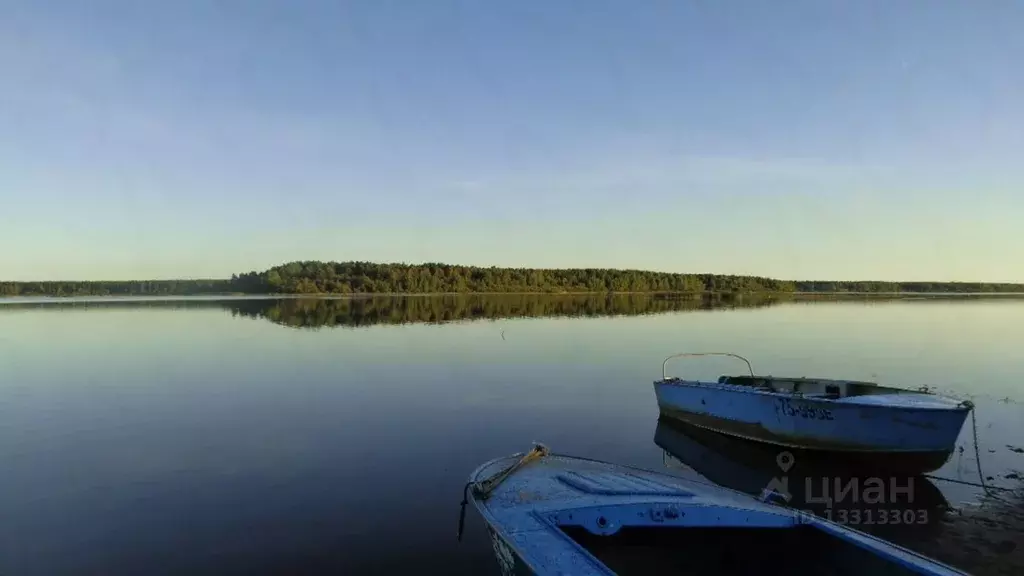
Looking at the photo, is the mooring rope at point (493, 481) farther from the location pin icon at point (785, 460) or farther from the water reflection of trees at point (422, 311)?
the water reflection of trees at point (422, 311)

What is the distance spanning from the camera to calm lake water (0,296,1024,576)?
9.04 metres

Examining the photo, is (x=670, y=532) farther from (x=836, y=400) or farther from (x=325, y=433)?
(x=325, y=433)

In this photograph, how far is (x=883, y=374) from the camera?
971 inches

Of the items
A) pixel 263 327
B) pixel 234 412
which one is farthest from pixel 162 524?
pixel 263 327

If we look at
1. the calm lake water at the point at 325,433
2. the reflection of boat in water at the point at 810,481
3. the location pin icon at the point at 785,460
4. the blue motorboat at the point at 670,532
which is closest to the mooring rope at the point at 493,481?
the blue motorboat at the point at 670,532

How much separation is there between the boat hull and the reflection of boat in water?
34cm

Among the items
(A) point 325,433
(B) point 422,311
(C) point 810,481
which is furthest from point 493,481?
(B) point 422,311

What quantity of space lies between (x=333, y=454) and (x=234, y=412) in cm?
604

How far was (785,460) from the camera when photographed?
1355cm

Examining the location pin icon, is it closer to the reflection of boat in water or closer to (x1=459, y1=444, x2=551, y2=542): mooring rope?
the reflection of boat in water

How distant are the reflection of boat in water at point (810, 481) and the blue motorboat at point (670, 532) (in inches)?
47.5

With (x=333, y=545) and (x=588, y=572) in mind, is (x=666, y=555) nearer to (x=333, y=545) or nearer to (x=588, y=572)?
(x=588, y=572)

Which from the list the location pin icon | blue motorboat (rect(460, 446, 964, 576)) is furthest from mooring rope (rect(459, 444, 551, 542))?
the location pin icon

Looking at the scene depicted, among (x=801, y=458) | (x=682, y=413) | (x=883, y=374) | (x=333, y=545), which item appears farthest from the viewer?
(x=883, y=374)
